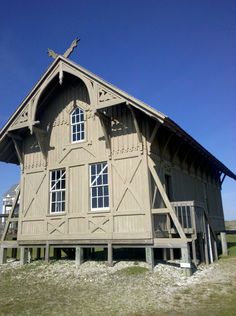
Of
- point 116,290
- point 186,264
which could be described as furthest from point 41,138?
point 186,264

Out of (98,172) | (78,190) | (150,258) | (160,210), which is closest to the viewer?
(150,258)

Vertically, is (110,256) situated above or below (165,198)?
below

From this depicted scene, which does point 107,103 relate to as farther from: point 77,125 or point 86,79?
point 77,125

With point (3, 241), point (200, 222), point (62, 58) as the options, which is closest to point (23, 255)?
point (3, 241)

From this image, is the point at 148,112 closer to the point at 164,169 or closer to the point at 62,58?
the point at 164,169

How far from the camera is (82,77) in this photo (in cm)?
1370

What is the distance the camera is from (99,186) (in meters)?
13.6

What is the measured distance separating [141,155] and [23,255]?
24.0 feet

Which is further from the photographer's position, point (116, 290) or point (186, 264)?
point (186, 264)

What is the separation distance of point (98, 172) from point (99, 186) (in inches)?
25.1

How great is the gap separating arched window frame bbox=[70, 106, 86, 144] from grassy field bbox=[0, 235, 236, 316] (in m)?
5.68

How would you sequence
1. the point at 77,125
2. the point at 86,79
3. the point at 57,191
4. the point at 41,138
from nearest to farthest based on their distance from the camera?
the point at 86,79 → the point at 57,191 → the point at 77,125 → the point at 41,138

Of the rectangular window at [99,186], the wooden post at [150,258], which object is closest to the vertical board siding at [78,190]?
the rectangular window at [99,186]

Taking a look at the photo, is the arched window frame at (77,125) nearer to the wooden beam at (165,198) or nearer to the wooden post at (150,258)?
the wooden beam at (165,198)
